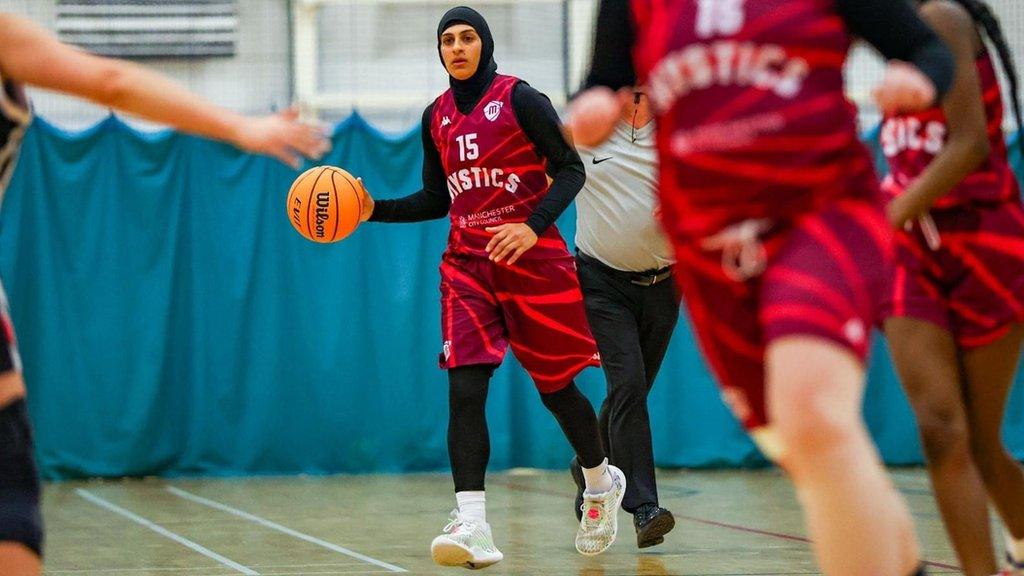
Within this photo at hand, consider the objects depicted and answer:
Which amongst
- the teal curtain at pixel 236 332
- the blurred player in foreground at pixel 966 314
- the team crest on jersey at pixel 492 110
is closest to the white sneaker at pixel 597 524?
the team crest on jersey at pixel 492 110

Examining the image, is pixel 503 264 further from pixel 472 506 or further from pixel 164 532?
pixel 164 532

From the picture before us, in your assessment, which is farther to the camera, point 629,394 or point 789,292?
point 629,394

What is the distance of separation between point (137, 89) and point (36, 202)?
7.94 meters

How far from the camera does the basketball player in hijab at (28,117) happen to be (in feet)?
8.17

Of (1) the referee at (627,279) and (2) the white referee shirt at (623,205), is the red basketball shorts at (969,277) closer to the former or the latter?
(1) the referee at (627,279)

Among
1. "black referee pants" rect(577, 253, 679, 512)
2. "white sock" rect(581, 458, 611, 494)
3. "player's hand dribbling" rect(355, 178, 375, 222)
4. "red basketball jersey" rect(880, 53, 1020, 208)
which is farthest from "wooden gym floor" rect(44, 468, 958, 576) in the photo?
"red basketball jersey" rect(880, 53, 1020, 208)

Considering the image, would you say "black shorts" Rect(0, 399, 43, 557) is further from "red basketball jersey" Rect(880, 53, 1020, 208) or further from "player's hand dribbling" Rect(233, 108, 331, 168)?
"red basketball jersey" Rect(880, 53, 1020, 208)

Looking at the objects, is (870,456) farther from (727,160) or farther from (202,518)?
(202,518)

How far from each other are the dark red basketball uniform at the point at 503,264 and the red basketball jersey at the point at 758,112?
303 centimetres

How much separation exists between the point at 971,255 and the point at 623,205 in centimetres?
270

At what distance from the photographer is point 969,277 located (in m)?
3.80

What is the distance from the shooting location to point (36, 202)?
997 cm

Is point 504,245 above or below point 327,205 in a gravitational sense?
below

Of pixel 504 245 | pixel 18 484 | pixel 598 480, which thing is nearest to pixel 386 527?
pixel 598 480
